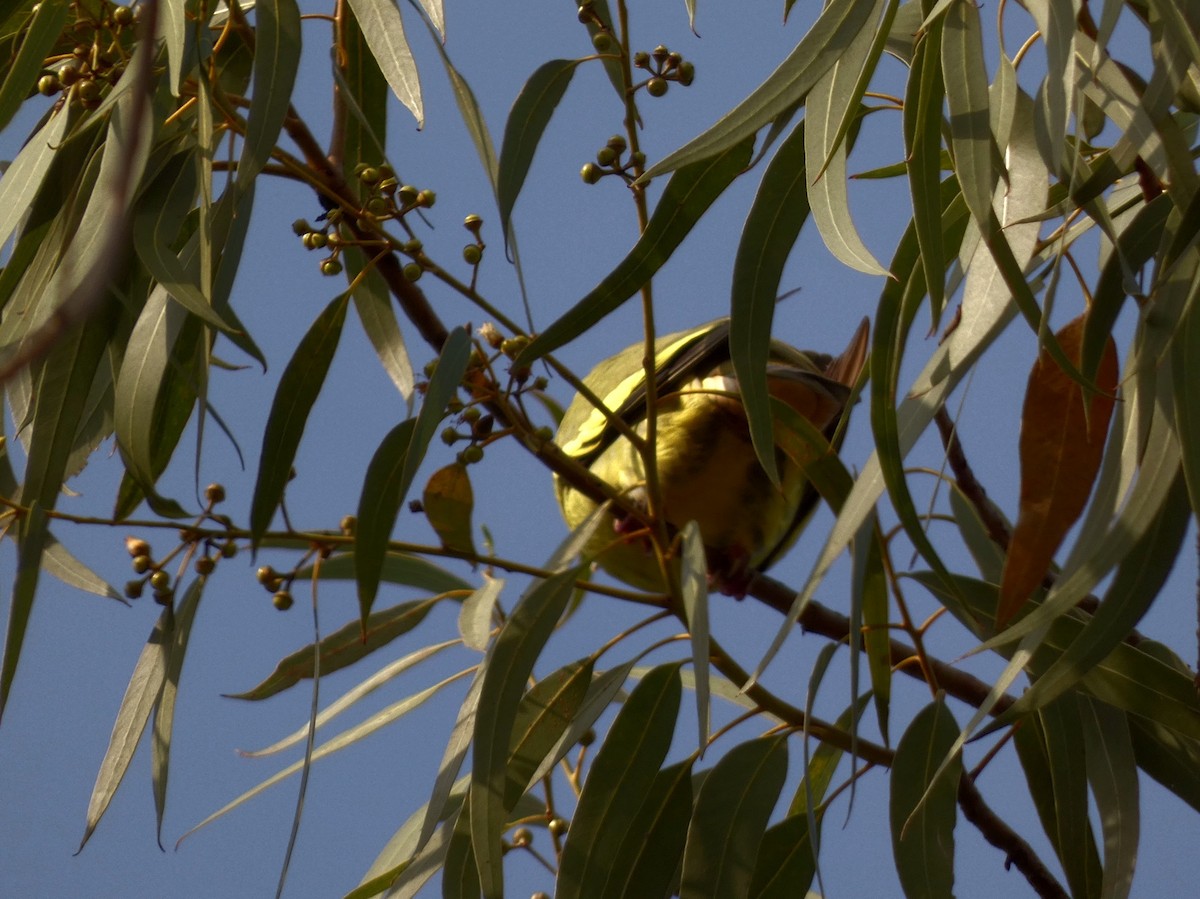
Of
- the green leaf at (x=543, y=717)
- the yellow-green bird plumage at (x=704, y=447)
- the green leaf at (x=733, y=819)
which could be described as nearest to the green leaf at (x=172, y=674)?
the green leaf at (x=543, y=717)

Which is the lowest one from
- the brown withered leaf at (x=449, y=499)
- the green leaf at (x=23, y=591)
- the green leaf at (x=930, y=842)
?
the green leaf at (x=930, y=842)

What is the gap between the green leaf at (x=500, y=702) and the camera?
128 cm

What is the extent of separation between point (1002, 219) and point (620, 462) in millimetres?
1262

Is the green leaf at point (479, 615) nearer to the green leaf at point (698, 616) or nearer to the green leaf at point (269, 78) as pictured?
the green leaf at point (698, 616)

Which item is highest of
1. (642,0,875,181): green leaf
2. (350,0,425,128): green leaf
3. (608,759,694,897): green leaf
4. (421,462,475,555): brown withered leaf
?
(350,0,425,128): green leaf

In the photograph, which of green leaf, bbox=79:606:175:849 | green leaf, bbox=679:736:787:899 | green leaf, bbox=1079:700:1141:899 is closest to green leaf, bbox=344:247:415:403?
green leaf, bbox=79:606:175:849

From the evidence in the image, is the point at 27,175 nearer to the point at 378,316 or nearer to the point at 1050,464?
the point at 378,316

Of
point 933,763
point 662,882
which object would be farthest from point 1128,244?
point 662,882

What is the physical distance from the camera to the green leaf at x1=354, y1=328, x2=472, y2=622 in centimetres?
125

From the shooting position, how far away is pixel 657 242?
1334 millimetres

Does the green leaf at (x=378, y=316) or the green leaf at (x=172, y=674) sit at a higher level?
the green leaf at (x=378, y=316)

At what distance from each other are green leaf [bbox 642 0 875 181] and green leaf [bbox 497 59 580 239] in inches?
10.9

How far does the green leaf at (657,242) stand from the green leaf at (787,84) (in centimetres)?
13

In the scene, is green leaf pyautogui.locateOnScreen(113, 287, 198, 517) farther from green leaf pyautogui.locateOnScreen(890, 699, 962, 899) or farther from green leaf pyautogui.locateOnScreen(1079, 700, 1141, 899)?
green leaf pyautogui.locateOnScreen(1079, 700, 1141, 899)
